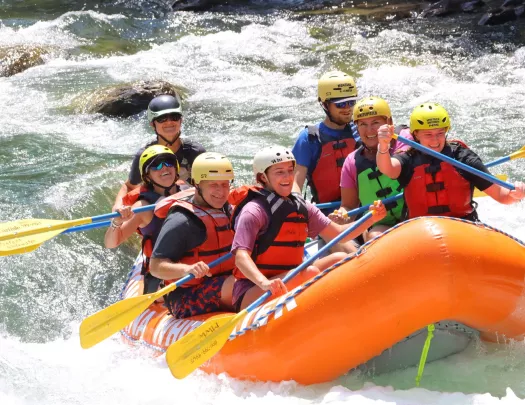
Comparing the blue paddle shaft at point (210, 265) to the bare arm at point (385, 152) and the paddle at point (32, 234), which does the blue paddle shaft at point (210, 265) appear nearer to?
the paddle at point (32, 234)

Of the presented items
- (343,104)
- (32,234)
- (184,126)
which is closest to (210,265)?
(32,234)

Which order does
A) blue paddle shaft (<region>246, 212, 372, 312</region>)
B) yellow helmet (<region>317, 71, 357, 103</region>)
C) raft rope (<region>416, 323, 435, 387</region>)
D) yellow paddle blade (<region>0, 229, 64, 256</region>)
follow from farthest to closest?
yellow helmet (<region>317, 71, 357, 103</region>)
yellow paddle blade (<region>0, 229, 64, 256</region>)
blue paddle shaft (<region>246, 212, 372, 312</region>)
raft rope (<region>416, 323, 435, 387</region>)

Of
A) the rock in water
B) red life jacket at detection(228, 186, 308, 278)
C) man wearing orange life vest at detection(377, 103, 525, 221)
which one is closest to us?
red life jacket at detection(228, 186, 308, 278)

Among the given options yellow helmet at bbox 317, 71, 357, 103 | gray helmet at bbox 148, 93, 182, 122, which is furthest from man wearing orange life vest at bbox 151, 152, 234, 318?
yellow helmet at bbox 317, 71, 357, 103

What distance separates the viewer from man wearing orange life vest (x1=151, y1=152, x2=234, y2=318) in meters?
4.43

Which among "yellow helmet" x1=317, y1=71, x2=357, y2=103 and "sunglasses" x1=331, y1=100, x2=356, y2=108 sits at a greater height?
"yellow helmet" x1=317, y1=71, x2=357, y2=103

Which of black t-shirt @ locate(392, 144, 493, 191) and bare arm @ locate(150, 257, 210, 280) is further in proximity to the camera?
black t-shirt @ locate(392, 144, 493, 191)

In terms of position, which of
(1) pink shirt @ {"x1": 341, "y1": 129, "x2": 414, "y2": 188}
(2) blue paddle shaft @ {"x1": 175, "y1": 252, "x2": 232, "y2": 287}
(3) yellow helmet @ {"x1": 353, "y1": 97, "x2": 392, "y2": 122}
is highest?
(3) yellow helmet @ {"x1": 353, "y1": 97, "x2": 392, "y2": 122}

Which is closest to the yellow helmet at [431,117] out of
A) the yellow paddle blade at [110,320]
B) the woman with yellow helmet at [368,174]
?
the woman with yellow helmet at [368,174]

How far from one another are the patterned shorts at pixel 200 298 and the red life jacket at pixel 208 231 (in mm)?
39

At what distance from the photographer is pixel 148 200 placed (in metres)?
5.03

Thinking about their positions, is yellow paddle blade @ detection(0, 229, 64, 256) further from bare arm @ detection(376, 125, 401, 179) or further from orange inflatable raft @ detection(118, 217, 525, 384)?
bare arm @ detection(376, 125, 401, 179)

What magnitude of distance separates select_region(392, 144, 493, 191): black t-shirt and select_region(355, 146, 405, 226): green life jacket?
1.13 ft

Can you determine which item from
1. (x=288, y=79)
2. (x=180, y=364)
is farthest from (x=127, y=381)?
(x=288, y=79)
